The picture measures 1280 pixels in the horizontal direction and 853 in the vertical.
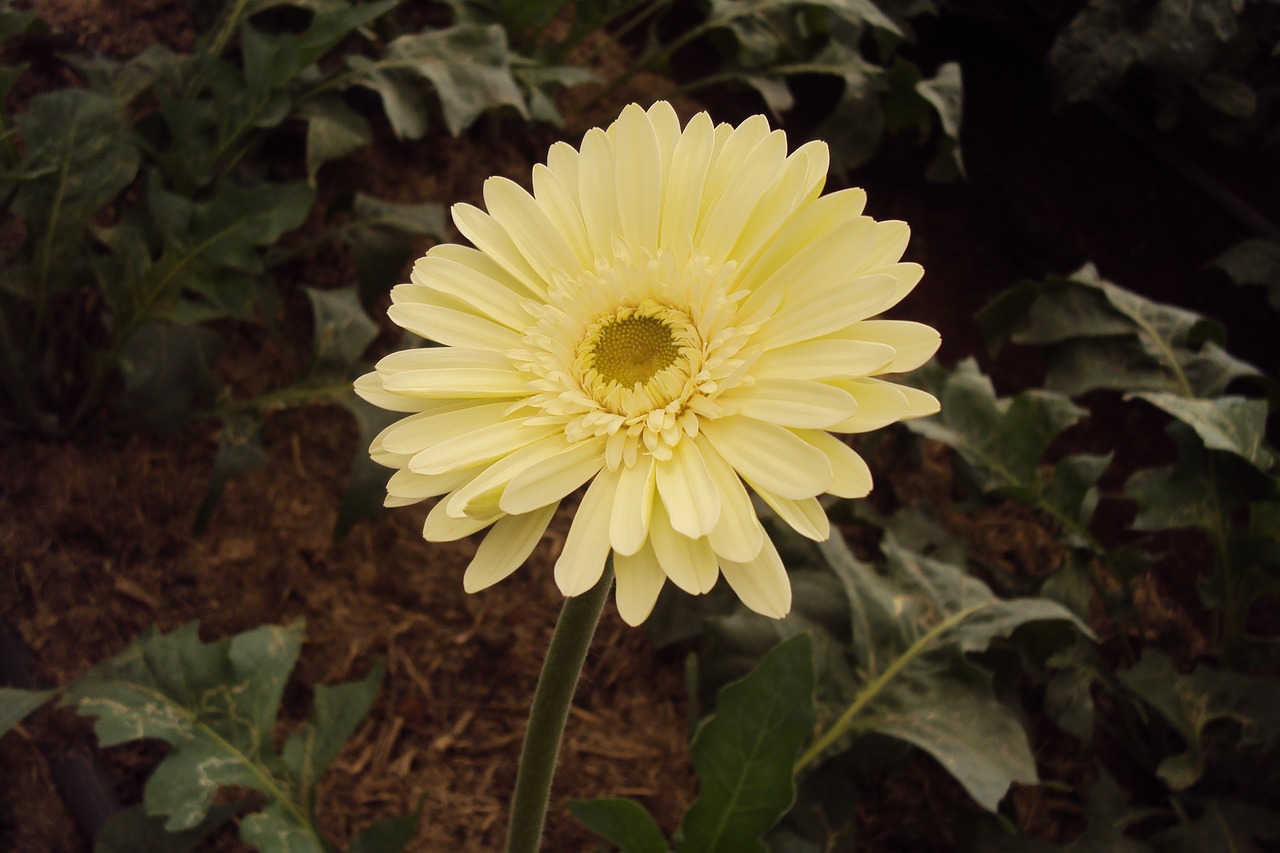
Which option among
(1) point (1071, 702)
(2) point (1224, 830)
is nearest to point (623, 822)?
(1) point (1071, 702)

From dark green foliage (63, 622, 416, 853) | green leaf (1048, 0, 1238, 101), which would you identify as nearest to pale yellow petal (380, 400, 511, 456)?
dark green foliage (63, 622, 416, 853)

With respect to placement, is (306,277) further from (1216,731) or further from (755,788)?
(1216,731)

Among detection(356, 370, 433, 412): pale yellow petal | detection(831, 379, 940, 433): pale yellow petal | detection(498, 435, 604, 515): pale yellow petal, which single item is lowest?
detection(498, 435, 604, 515): pale yellow petal

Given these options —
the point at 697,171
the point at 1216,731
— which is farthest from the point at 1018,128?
the point at 697,171

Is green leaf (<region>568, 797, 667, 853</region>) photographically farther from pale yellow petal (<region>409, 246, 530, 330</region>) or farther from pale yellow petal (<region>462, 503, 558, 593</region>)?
pale yellow petal (<region>409, 246, 530, 330</region>)

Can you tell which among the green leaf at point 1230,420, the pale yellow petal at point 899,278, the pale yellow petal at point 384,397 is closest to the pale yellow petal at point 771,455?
the pale yellow petal at point 899,278

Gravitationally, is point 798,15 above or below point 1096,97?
above

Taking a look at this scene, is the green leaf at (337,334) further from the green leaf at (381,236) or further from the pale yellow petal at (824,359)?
the pale yellow petal at (824,359)

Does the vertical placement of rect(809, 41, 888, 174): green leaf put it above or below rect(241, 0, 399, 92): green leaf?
below
